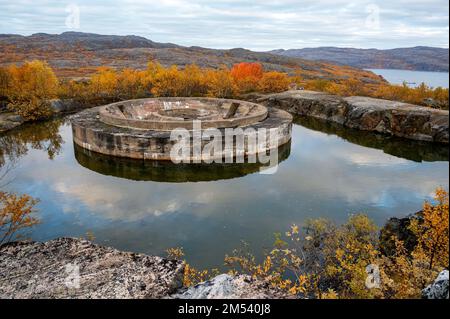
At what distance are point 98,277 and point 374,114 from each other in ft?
110

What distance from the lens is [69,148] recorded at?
28109 millimetres

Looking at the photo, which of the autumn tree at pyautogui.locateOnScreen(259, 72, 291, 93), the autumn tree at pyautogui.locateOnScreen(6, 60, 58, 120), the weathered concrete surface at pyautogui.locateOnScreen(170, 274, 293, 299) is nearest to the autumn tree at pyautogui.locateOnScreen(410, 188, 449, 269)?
the weathered concrete surface at pyautogui.locateOnScreen(170, 274, 293, 299)

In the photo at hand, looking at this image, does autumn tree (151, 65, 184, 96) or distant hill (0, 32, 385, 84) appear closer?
autumn tree (151, 65, 184, 96)

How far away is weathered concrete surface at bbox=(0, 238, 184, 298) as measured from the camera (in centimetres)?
738

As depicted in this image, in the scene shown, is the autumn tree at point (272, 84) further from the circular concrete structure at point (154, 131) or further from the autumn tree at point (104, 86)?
the circular concrete structure at point (154, 131)

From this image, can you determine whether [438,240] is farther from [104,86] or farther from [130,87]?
[130,87]

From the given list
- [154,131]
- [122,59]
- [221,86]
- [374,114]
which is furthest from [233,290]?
[122,59]

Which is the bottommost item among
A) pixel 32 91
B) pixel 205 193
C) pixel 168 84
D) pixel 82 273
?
pixel 205 193

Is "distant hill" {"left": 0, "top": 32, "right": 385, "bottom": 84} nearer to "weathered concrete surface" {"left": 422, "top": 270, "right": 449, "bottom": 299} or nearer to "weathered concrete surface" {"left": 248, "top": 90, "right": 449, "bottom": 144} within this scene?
"weathered concrete surface" {"left": 248, "top": 90, "right": 449, "bottom": 144}

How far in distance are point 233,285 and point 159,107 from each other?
3253 centimetres

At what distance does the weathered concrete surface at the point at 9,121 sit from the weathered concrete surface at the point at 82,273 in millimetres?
28862

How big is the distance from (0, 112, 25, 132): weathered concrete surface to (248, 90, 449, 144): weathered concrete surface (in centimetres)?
3172

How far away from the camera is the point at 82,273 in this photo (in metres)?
8.10

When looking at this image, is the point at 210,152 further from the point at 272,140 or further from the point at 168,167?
the point at 272,140
